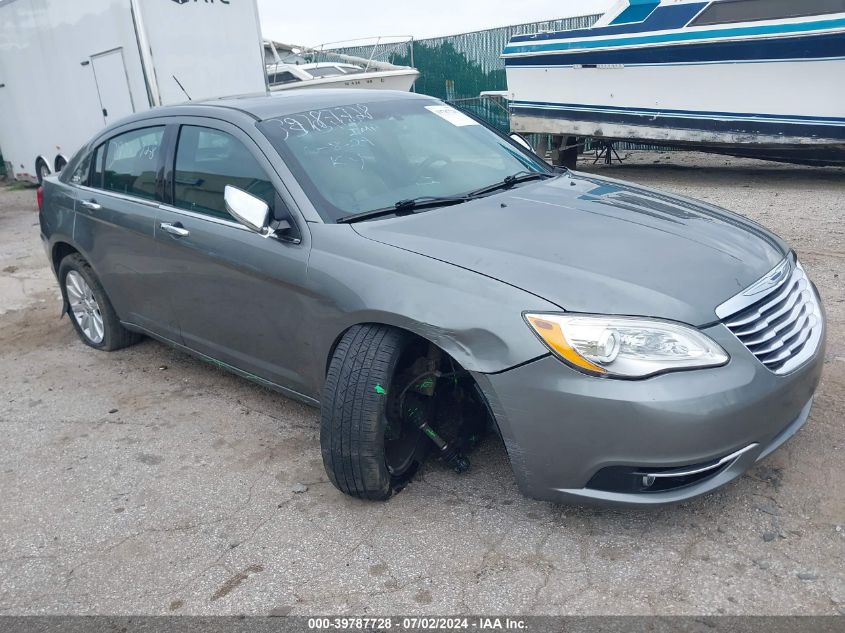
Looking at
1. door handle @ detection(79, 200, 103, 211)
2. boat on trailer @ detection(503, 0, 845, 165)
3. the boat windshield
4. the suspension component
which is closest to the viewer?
the suspension component

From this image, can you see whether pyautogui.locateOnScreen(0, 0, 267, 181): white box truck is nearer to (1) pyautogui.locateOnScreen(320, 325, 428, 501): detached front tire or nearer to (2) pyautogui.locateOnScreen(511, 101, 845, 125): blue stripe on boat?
(2) pyautogui.locateOnScreen(511, 101, 845, 125): blue stripe on boat

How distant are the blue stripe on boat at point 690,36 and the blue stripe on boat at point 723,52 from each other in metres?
0.07

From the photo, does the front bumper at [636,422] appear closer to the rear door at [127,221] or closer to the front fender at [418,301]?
the front fender at [418,301]

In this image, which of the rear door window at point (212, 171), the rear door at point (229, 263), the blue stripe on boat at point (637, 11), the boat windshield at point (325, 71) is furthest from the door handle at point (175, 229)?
the boat windshield at point (325, 71)

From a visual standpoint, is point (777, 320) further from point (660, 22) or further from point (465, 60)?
point (465, 60)

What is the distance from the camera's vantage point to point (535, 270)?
2.78 metres

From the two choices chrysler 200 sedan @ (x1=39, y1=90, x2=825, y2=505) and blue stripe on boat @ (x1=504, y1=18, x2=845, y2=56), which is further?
blue stripe on boat @ (x1=504, y1=18, x2=845, y2=56)

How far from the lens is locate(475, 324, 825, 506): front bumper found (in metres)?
Result: 2.50

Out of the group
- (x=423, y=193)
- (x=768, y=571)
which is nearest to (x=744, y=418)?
(x=768, y=571)

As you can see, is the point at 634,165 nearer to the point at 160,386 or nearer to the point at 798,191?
the point at 798,191

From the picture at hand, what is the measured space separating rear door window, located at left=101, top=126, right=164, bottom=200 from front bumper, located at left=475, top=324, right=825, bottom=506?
8.54 feet

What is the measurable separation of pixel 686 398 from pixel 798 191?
7.51 meters

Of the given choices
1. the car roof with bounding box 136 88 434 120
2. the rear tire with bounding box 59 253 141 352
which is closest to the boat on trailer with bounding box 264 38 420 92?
the rear tire with bounding box 59 253 141 352

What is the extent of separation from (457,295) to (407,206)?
0.76m
